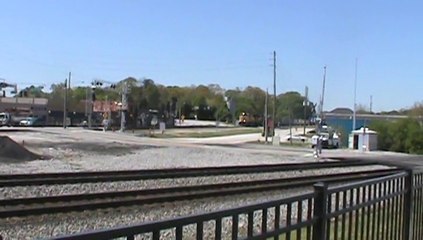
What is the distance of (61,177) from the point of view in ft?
75.0

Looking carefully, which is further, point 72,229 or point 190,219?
point 72,229

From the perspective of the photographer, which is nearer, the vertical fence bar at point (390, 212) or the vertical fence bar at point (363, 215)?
the vertical fence bar at point (363, 215)

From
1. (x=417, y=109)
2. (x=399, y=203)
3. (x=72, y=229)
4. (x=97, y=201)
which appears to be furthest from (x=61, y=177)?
(x=417, y=109)

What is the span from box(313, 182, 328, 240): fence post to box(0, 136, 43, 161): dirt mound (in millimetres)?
38290

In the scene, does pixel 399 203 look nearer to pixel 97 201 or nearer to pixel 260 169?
pixel 97 201

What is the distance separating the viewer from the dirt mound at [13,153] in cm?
4141

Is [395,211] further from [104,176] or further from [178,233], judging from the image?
[104,176]

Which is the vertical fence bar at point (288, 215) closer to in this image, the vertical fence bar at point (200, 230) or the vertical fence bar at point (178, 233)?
the vertical fence bar at point (200, 230)

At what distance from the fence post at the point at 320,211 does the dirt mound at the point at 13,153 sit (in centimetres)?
3829

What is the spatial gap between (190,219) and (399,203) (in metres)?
4.10

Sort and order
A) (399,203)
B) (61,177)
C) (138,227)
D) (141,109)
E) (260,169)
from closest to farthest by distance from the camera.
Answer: (138,227) < (399,203) < (61,177) < (260,169) < (141,109)

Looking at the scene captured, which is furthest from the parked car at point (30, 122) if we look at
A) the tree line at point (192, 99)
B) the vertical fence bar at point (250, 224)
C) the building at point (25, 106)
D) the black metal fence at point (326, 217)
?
the vertical fence bar at point (250, 224)

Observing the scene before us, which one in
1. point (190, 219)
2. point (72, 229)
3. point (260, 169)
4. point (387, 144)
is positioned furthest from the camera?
point (387, 144)

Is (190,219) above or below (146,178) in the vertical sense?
above
